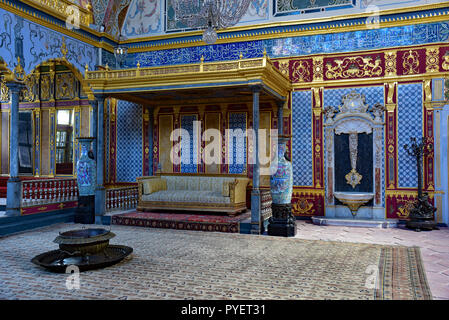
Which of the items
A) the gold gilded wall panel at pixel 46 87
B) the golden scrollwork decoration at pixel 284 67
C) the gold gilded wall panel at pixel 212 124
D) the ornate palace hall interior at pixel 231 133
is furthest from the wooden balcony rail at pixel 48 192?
the golden scrollwork decoration at pixel 284 67

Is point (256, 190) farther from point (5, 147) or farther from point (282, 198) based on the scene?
point (5, 147)

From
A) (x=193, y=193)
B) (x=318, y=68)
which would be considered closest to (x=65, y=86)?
(x=193, y=193)

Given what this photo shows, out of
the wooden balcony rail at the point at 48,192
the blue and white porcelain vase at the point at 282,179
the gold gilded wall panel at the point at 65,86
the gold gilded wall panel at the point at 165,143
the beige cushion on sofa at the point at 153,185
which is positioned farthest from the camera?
the gold gilded wall panel at the point at 65,86

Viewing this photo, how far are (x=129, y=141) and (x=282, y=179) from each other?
5.01 metres

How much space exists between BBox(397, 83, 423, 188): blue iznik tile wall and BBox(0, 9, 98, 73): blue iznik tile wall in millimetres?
7596

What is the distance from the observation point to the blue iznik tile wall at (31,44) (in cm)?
750

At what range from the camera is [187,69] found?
25.6 feet

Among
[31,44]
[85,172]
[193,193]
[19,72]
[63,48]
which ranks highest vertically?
[63,48]

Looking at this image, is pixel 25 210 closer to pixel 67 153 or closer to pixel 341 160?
pixel 67 153

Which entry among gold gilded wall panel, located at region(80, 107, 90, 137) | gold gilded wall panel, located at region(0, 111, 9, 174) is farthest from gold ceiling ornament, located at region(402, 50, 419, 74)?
gold gilded wall panel, located at region(0, 111, 9, 174)

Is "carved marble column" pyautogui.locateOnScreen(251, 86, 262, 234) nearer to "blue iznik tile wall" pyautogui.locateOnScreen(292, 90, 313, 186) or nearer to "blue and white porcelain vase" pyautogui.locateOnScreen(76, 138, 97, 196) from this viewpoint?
"blue iznik tile wall" pyautogui.locateOnScreen(292, 90, 313, 186)

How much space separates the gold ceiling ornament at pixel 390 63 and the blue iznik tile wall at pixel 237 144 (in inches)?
134

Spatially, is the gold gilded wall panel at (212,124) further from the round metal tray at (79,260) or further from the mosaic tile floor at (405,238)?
the round metal tray at (79,260)

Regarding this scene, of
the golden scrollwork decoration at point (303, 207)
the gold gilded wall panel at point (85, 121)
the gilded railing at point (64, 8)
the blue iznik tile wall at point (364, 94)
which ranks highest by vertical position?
the gilded railing at point (64, 8)
